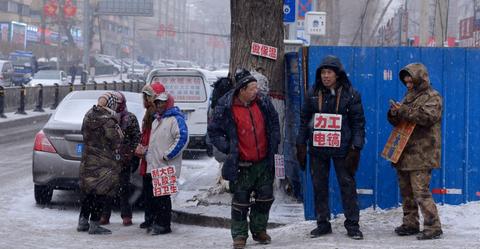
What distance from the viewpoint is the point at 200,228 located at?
10320mm

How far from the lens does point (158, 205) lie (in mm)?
9703

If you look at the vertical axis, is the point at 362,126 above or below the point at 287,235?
above

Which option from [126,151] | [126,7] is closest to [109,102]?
[126,151]

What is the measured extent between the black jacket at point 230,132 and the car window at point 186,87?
9867 mm

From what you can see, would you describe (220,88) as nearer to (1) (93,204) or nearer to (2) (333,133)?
(1) (93,204)

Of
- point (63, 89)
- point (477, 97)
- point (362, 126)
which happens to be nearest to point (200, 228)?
point (362, 126)

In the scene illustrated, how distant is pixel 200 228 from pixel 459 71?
3521mm

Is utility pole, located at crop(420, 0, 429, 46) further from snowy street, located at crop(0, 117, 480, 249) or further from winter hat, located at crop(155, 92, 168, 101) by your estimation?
winter hat, located at crop(155, 92, 168, 101)

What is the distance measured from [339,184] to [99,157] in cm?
283

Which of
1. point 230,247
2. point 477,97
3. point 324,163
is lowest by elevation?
point 230,247

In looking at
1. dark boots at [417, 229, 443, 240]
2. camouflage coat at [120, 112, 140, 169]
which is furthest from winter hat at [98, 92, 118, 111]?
dark boots at [417, 229, 443, 240]

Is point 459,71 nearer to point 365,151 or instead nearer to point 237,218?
point 365,151

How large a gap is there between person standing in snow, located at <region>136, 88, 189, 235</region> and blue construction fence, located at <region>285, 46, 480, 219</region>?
1432 millimetres

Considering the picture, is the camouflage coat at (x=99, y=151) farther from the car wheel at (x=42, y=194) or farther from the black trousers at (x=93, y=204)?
the car wheel at (x=42, y=194)
